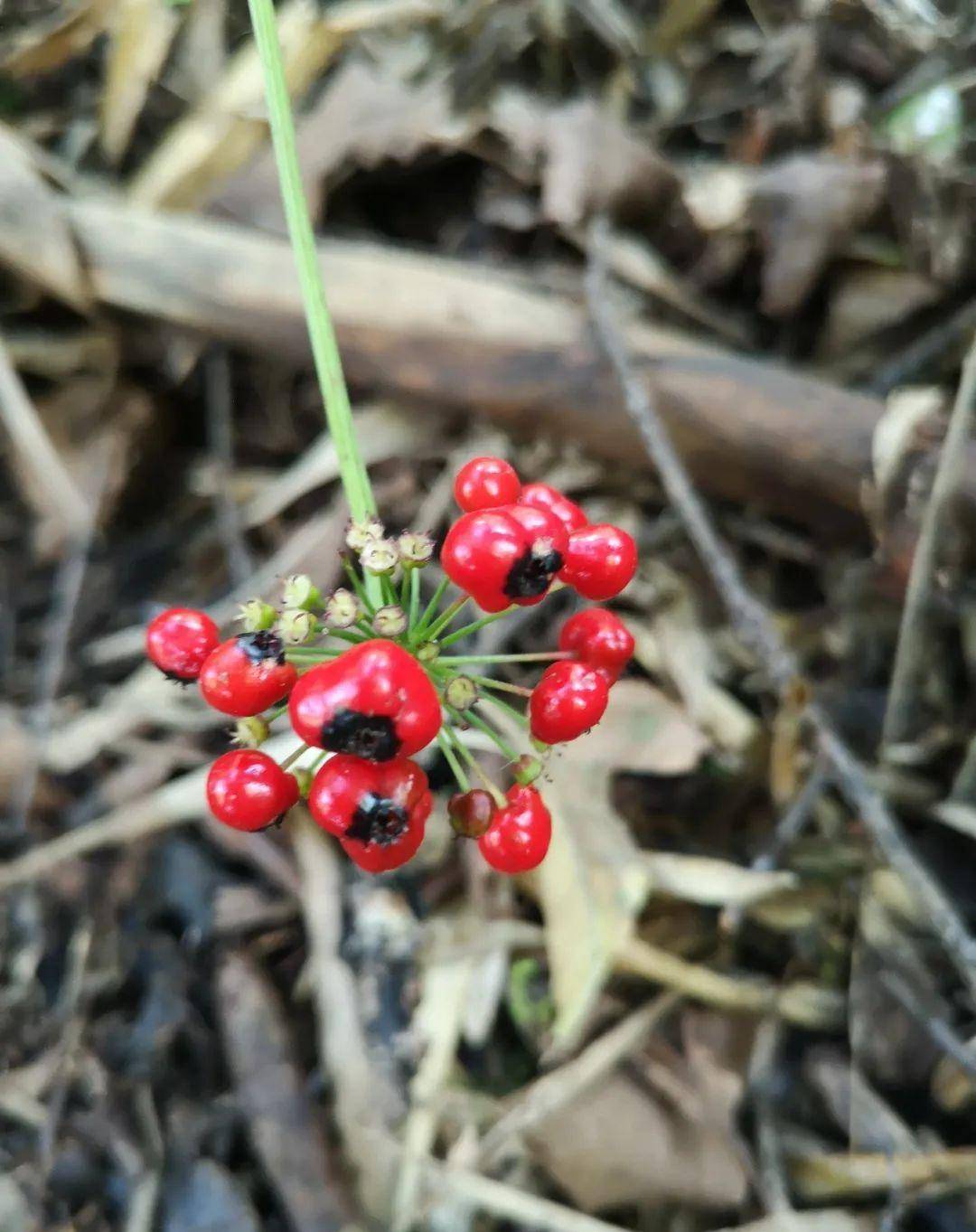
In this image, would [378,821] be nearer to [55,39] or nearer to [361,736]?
[361,736]

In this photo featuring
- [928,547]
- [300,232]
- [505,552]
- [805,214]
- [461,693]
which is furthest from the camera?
[805,214]

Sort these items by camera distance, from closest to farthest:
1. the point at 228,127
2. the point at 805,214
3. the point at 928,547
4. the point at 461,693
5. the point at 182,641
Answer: the point at 461,693 → the point at 182,641 → the point at 928,547 → the point at 805,214 → the point at 228,127

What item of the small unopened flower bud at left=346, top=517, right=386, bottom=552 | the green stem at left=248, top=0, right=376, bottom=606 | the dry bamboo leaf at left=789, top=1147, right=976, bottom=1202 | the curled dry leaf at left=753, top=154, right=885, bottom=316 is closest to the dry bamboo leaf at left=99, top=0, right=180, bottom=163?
the green stem at left=248, top=0, right=376, bottom=606

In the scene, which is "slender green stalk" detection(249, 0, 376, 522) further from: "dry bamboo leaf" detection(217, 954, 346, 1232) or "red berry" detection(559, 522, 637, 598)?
"dry bamboo leaf" detection(217, 954, 346, 1232)

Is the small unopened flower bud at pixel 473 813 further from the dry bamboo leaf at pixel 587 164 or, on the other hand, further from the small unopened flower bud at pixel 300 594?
the dry bamboo leaf at pixel 587 164

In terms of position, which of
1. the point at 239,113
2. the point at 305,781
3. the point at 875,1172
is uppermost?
the point at 239,113

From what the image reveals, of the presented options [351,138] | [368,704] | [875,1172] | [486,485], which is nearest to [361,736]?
[368,704]
